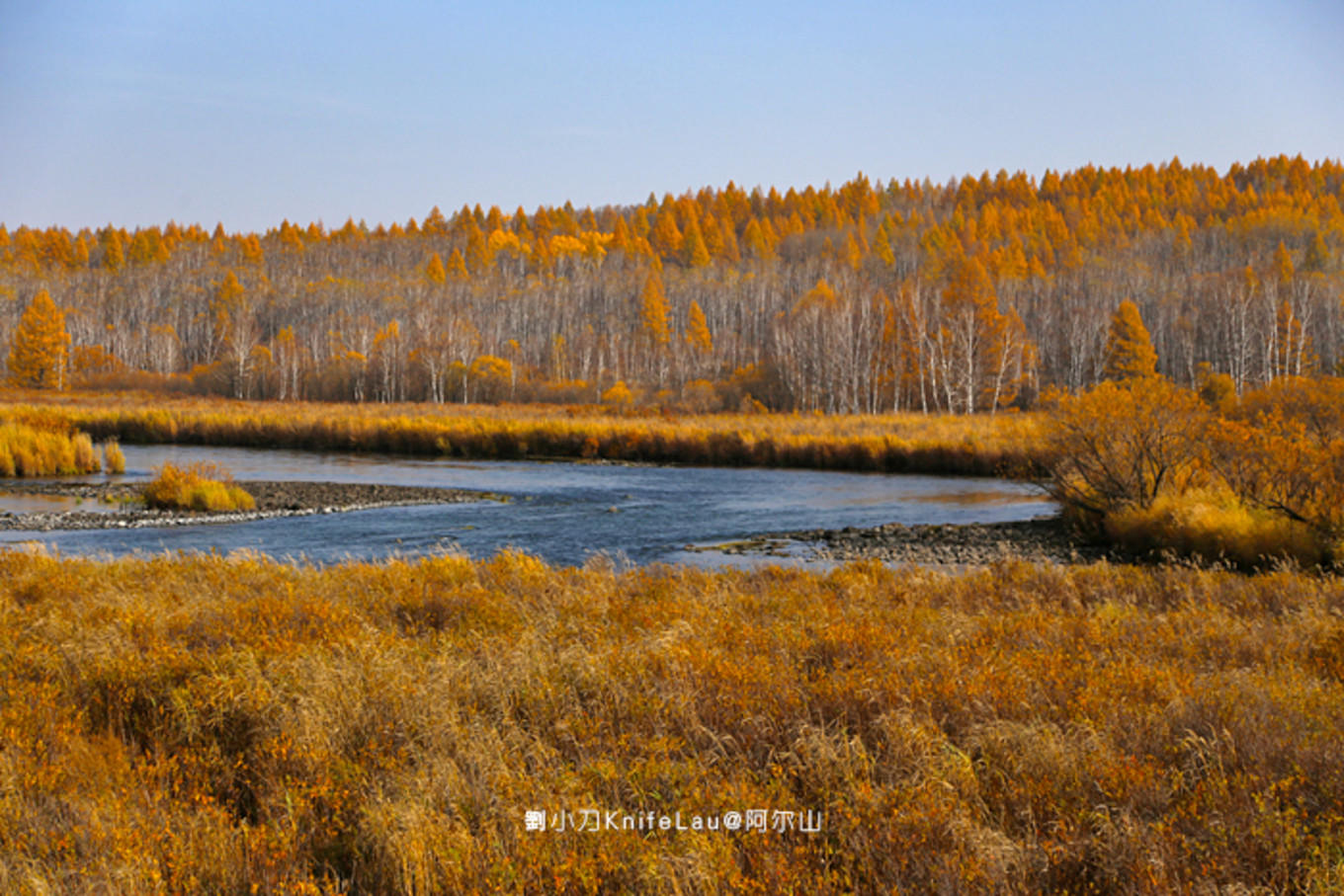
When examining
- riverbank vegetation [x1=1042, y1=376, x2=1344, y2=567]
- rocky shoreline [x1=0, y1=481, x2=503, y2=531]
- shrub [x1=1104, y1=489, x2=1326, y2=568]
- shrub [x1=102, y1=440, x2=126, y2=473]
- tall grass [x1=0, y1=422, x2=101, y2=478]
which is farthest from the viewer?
shrub [x1=102, y1=440, x2=126, y2=473]

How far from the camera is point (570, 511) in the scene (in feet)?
78.0

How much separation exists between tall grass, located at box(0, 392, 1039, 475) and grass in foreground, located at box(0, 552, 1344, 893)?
26945mm

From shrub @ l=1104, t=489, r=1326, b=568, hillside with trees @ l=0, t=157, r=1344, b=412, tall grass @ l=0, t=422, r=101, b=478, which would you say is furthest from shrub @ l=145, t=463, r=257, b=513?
hillside with trees @ l=0, t=157, r=1344, b=412

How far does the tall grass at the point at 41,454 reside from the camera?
29828mm

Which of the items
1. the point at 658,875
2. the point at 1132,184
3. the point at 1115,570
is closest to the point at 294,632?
the point at 658,875

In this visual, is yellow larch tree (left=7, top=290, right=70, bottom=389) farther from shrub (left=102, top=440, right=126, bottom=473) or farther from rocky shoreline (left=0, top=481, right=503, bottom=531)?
rocky shoreline (left=0, top=481, right=503, bottom=531)

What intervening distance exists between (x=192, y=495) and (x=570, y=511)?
9596 mm

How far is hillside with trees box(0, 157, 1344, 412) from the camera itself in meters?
65.8

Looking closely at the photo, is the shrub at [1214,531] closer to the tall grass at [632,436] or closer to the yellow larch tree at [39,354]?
the tall grass at [632,436]

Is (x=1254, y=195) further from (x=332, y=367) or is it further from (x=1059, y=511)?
(x=1059, y=511)

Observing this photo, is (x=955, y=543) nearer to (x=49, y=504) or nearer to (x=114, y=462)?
(x=49, y=504)

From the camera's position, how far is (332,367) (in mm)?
78375

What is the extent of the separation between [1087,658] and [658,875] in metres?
4.57

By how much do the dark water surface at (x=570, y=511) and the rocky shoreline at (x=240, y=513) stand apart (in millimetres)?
795
